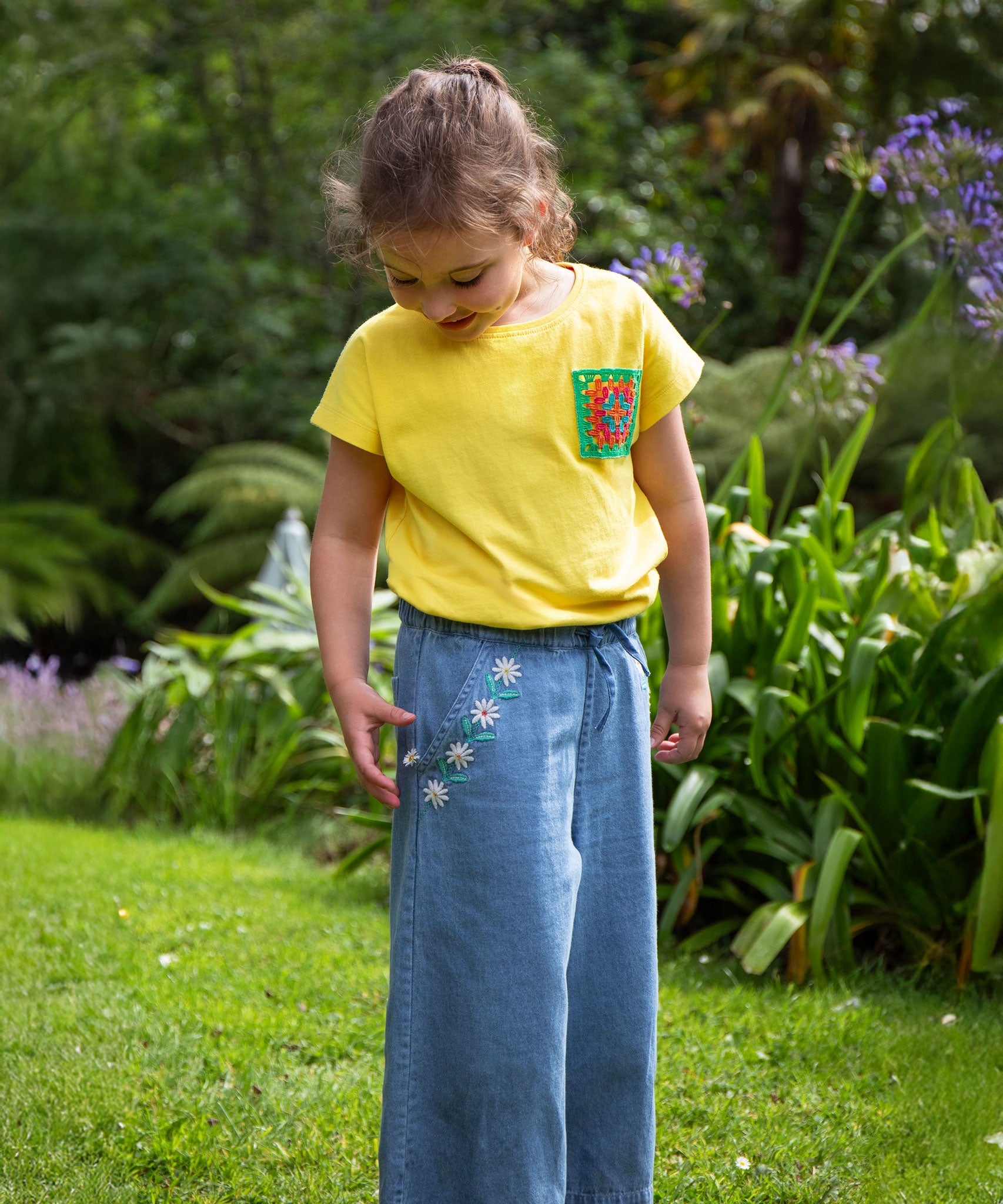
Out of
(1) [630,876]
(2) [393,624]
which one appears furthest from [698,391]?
(1) [630,876]

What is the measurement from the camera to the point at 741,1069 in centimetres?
216

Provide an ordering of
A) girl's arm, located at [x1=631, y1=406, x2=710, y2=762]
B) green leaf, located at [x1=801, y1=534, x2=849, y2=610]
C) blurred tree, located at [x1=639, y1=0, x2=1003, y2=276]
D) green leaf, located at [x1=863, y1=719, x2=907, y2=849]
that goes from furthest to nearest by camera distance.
→ blurred tree, located at [x1=639, y1=0, x2=1003, y2=276] < green leaf, located at [x1=801, y1=534, x2=849, y2=610] < green leaf, located at [x1=863, y1=719, x2=907, y2=849] < girl's arm, located at [x1=631, y1=406, x2=710, y2=762]

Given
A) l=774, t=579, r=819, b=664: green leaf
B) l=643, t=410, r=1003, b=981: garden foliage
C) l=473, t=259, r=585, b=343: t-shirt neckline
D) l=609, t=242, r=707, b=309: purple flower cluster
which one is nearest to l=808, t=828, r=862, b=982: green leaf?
l=643, t=410, r=1003, b=981: garden foliage

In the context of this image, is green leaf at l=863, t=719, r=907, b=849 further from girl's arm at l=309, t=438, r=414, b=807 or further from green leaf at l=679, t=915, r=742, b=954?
girl's arm at l=309, t=438, r=414, b=807

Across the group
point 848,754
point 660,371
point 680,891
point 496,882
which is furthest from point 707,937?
point 660,371

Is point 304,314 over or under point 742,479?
over

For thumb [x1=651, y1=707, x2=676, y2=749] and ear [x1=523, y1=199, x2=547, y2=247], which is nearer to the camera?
A: ear [x1=523, y1=199, x2=547, y2=247]

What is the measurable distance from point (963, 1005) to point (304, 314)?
23.4ft

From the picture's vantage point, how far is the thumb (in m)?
1.55

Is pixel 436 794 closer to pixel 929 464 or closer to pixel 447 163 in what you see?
pixel 447 163

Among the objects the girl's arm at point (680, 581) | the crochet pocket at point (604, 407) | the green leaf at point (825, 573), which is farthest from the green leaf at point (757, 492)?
the crochet pocket at point (604, 407)

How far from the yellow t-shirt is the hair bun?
24 cm

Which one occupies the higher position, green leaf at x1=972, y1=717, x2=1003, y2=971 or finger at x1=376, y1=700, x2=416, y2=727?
finger at x1=376, y1=700, x2=416, y2=727

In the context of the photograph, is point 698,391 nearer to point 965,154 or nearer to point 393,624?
point 393,624
